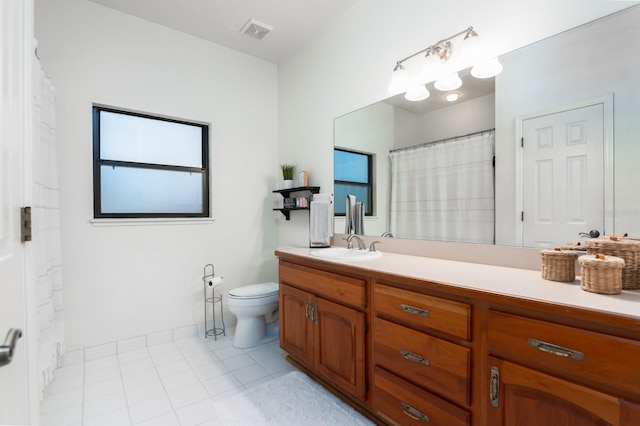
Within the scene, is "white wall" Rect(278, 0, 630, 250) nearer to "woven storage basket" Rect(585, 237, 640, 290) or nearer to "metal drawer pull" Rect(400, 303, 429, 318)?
"woven storage basket" Rect(585, 237, 640, 290)

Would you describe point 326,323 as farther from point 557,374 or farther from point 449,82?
point 449,82

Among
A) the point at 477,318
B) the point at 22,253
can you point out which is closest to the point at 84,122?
the point at 22,253

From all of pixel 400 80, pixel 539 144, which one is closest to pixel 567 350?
pixel 539 144

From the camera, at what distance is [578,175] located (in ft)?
4.22

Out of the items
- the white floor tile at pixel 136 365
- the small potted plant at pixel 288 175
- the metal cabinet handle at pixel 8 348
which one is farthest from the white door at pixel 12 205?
the small potted plant at pixel 288 175

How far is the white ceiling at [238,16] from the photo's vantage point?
2.29 metres

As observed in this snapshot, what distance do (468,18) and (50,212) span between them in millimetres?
2815

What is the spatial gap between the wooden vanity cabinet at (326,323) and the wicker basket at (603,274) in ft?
2.87

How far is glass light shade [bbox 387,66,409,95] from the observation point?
194 centimetres

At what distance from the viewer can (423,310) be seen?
126 cm

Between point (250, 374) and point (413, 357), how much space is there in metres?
1.29

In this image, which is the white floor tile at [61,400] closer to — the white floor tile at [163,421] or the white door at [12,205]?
the white floor tile at [163,421]

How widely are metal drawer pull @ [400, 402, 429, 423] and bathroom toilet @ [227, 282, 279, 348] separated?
4.73 ft

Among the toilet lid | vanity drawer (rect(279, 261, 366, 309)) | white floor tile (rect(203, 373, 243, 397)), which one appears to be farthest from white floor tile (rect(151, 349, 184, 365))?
vanity drawer (rect(279, 261, 366, 309))
